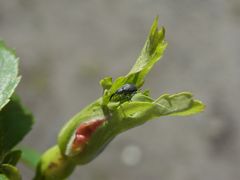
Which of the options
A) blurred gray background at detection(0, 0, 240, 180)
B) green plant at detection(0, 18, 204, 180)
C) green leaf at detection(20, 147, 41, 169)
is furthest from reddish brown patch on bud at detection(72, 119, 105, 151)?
blurred gray background at detection(0, 0, 240, 180)

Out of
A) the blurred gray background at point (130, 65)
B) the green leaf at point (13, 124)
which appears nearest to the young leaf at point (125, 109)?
the green leaf at point (13, 124)

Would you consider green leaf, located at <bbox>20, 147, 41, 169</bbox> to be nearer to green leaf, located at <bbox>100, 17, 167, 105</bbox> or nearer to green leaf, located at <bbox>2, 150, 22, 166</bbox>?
green leaf, located at <bbox>2, 150, 22, 166</bbox>

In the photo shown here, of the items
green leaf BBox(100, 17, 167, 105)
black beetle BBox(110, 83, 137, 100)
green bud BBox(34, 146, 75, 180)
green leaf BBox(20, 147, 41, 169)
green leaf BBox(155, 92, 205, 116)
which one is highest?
green leaf BBox(100, 17, 167, 105)

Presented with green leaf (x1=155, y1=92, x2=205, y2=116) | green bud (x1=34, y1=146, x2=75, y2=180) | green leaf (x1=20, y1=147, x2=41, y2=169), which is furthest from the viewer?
green leaf (x1=20, y1=147, x2=41, y2=169)

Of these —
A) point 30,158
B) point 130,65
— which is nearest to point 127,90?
point 30,158

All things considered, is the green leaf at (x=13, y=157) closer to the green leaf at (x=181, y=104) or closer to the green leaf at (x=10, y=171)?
the green leaf at (x=10, y=171)

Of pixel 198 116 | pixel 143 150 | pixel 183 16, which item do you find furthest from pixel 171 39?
pixel 143 150

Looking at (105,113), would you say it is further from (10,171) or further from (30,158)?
(30,158)

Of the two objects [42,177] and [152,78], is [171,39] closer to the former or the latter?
[152,78]
